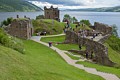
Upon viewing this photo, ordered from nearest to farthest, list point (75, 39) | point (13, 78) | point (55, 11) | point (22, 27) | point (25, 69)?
point (13, 78) → point (25, 69) → point (75, 39) → point (22, 27) → point (55, 11)

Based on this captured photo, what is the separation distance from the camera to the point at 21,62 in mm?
25031

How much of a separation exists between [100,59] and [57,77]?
881 inches

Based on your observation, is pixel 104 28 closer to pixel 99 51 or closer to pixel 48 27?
pixel 48 27

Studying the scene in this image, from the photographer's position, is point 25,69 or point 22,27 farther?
point 22,27

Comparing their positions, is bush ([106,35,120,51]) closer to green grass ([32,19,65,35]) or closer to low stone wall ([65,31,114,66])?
green grass ([32,19,65,35])

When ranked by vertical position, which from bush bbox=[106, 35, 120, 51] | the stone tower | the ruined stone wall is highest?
the stone tower

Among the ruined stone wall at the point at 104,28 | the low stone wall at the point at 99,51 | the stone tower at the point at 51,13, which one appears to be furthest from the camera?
the stone tower at the point at 51,13

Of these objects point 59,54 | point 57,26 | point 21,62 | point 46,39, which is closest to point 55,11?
point 57,26

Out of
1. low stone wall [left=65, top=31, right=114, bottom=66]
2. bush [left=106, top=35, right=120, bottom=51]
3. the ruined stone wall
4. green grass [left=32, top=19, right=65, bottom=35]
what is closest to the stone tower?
the ruined stone wall

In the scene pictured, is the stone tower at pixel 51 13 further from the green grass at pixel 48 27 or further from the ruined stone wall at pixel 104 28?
the green grass at pixel 48 27

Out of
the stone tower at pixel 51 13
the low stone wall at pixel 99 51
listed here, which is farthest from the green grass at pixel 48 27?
the low stone wall at pixel 99 51

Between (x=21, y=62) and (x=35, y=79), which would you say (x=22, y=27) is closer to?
(x=21, y=62)

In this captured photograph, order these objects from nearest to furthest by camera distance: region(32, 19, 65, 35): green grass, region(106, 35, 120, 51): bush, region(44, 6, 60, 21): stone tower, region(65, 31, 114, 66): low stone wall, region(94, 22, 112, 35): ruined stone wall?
region(65, 31, 114, 66): low stone wall, region(106, 35, 120, 51): bush, region(32, 19, 65, 35): green grass, region(94, 22, 112, 35): ruined stone wall, region(44, 6, 60, 21): stone tower

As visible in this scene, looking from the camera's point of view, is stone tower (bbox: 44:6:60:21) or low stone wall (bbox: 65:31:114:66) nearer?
low stone wall (bbox: 65:31:114:66)
